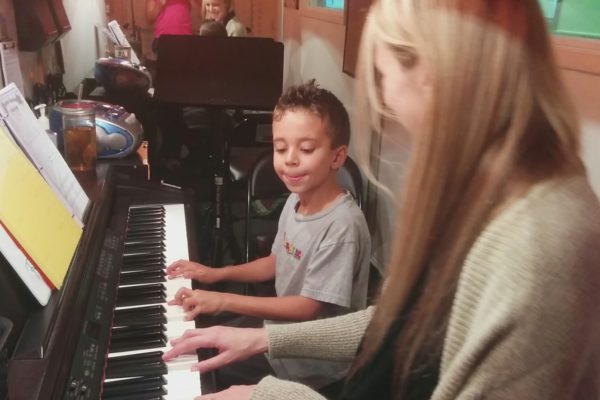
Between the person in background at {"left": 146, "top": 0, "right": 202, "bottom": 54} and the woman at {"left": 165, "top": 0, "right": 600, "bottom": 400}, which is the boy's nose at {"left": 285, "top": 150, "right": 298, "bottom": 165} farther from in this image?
the person in background at {"left": 146, "top": 0, "right": 202, "bottom": 54}

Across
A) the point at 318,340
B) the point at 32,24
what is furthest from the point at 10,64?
the point at 318,340

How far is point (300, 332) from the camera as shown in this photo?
118cm

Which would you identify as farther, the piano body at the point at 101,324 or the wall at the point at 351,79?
the wall at the point at 351,79

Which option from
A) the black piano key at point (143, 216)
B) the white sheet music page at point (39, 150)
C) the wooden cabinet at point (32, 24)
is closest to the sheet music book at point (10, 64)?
the wooden cabinet at point (32, 24)

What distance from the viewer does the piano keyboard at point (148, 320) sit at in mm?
1064

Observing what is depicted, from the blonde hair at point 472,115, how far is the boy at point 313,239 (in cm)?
69

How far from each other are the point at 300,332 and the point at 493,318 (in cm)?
58

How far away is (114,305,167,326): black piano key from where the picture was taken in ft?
4.03

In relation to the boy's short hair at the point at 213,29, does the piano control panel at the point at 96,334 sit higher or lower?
lower

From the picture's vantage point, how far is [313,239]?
4.94ft

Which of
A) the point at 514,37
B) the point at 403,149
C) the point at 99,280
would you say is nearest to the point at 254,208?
the point at 403,149

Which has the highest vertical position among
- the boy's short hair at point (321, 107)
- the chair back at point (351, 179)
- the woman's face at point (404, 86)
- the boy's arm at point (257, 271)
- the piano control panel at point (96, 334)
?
the woman's face at point (404, 86)

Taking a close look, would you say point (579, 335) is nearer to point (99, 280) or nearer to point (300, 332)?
point (300, 332)

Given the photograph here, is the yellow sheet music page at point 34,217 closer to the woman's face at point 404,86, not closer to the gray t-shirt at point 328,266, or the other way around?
the gray t-shirt at point 328,266
